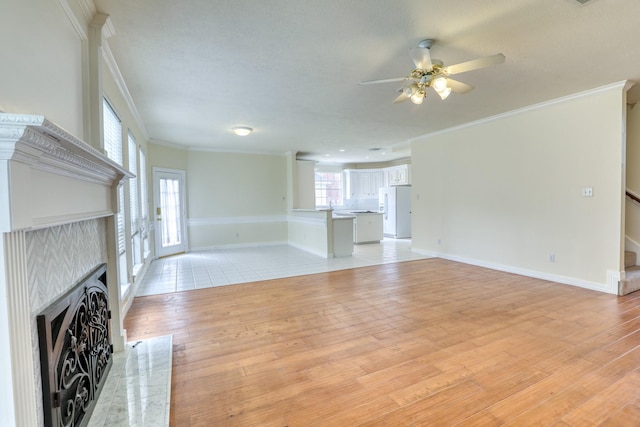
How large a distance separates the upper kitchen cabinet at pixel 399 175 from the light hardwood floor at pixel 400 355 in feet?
18.5


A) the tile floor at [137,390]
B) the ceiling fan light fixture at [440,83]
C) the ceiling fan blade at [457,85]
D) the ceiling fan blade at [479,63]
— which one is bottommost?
the tile floor at [137,390]

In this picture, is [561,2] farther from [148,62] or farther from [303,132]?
[303,132]

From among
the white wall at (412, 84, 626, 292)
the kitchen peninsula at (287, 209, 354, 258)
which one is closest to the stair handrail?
the white wall at (412, 84, 626, 292)

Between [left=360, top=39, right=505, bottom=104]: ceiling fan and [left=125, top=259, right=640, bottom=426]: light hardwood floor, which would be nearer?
[left=125, top=259, right=640, bottom=426]: light hardwood floor

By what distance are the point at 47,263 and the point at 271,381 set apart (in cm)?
147

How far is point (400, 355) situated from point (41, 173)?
2448 mm

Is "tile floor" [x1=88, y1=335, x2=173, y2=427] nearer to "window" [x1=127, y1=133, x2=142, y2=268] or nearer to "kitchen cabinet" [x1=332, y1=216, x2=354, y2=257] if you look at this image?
"window" [x1=127, y1=133, x2=142, y2=268]

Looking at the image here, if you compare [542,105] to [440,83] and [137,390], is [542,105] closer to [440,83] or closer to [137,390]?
[440,83]

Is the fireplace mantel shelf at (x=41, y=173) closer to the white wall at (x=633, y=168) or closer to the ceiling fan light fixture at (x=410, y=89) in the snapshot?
the ceiling fan light fixture at (x=410, y=89)

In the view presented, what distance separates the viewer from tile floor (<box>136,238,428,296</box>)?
4.50 metres

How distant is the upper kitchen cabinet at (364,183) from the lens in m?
10.5

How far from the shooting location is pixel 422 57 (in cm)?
235

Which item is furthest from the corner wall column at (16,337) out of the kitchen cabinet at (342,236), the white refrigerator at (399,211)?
the white refrigerator at (399,211)

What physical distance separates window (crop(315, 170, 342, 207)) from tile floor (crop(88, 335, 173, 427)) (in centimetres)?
822
